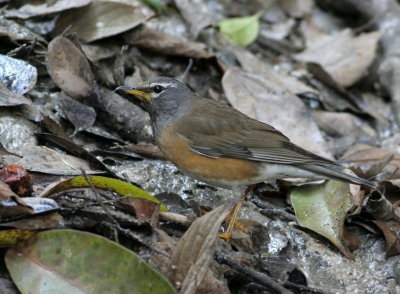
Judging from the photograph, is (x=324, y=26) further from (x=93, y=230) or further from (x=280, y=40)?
(x=93, y=230)

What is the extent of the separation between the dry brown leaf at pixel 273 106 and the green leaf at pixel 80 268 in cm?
349

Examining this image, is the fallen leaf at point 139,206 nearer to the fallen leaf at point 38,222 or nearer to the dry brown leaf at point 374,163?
the fallen leaf at point 38,222

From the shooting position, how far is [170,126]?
5.53 m

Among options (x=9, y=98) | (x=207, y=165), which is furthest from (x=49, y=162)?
(x=207, y=165)

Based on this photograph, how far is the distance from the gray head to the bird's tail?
150cm

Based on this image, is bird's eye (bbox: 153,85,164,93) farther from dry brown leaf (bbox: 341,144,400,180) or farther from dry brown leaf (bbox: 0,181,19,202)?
dry brown leaf (bbox: 0,181,19,202)

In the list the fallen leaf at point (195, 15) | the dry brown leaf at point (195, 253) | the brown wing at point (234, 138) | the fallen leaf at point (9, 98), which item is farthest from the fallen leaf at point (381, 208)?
the fallen leaf at point (195, 15)

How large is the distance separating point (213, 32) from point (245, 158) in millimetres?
3500

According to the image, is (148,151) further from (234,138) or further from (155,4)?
(155,4)

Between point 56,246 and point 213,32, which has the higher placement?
point 56,246

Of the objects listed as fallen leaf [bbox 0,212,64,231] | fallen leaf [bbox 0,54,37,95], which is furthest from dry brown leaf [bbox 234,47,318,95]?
fallen leaf [bbox 0,212,64,231]

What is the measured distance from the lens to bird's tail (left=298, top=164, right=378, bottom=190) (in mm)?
5031

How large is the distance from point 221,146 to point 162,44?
228 cm

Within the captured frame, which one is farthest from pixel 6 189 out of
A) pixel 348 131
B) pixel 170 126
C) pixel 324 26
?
pixel 324 26
